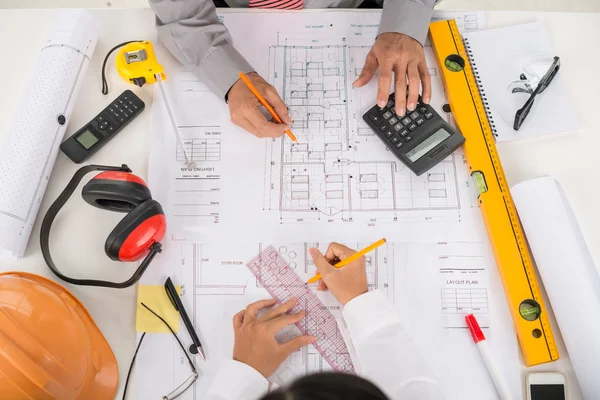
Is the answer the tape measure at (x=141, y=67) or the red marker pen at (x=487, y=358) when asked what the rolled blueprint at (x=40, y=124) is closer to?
the tape measure at (x=141, y=67)

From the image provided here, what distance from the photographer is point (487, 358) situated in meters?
0.82

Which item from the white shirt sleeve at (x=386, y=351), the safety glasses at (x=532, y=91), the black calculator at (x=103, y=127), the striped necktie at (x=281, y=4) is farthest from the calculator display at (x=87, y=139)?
the safety glasses at (x=532, y=91)

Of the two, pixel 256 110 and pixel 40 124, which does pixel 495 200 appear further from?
pixel 40 124

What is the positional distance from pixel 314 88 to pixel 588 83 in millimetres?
536

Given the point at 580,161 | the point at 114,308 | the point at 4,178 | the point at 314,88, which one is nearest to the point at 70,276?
the point at 114,308

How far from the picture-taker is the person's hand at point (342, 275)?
850 millimetres

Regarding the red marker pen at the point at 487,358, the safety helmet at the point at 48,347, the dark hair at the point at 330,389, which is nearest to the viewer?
the dark hair at the point at 330,389

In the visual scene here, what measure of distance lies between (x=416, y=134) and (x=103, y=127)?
595 millimetres

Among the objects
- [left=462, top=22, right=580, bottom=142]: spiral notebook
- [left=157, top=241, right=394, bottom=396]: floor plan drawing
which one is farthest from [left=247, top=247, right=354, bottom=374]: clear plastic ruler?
[left=462, top=22, right=580, bottom=142]: spiral notebook

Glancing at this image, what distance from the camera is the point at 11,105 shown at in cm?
103

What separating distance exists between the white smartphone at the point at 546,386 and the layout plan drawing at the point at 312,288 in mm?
92

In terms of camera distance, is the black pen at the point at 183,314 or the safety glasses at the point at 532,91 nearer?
the black pen at the point at 183,314

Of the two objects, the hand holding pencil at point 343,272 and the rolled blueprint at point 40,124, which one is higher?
the rolled blueprint at point 40,124

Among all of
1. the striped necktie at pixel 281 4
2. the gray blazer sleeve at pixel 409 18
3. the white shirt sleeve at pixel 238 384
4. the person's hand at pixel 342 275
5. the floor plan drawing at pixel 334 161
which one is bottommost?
the white shirt sleeve at pixel 238 384
